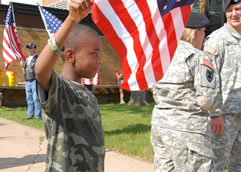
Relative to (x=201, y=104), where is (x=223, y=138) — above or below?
below

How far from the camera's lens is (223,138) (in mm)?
3146

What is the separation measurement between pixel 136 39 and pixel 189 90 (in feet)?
1.89

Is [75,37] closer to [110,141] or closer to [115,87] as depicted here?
[110,141]

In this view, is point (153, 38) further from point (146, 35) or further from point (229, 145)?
point (229, 145)

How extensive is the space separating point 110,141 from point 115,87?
1099 cm

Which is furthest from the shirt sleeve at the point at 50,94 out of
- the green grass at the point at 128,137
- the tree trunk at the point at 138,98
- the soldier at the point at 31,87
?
the tree trunk at the point at 138,98

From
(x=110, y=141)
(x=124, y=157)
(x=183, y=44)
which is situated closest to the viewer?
(x=183, y=44)

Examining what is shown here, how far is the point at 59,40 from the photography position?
59.3 inches

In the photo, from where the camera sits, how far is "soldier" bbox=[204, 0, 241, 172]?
3146 millimetres

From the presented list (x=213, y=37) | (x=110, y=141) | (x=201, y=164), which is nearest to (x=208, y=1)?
(x=110, y=141)

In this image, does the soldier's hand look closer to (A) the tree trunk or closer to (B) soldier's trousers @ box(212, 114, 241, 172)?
(B) soldier's trousers @ box(212, 114, 241, 172)

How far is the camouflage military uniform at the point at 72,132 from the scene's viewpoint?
1.85 meters

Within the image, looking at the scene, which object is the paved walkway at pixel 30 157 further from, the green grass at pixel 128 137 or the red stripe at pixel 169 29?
the red stripe at pixel 169 29

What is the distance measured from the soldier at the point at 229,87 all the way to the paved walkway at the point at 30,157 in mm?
1532
